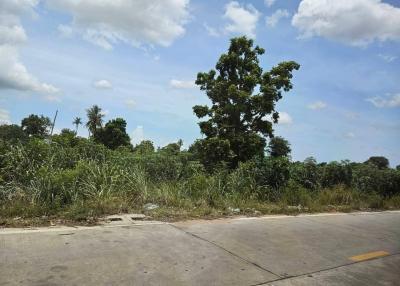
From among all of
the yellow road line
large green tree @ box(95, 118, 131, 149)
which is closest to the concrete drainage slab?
the yellow road line

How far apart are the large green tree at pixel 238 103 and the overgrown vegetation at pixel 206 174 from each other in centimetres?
5

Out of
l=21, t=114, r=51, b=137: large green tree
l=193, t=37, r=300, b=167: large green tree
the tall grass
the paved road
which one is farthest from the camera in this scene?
l=21, t=114, r=51, b=137: large green tree

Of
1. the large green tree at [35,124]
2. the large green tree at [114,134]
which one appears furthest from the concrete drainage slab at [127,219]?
the large green tree at [35,124]

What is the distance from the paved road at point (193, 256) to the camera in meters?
4.91

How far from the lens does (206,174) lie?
1279cm

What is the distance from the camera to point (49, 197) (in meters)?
8.06

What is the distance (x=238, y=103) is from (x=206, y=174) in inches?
314

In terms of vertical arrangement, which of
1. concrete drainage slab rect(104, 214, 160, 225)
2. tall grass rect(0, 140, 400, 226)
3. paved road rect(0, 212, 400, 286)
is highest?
tall grass rect(0, 140, 400, 226)

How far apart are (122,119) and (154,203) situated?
201ft

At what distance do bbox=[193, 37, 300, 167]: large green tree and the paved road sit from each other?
1130cm

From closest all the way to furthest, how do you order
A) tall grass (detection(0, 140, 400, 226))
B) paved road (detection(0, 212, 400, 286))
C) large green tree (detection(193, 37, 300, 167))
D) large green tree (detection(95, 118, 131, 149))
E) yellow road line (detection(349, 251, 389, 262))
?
paved road (detection(0, 212, 400, 286))
yellow road line (detection(349, 251, 389, 262))
tall grass (detection(0, 140, 400, 226))
large green tree (detection(193, 37, 300, 167))
large green tree (detection(95, 118, 131, 149))

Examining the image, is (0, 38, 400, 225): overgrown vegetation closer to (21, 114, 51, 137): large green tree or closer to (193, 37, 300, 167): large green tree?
(193, 37, 300, 167): large green tree

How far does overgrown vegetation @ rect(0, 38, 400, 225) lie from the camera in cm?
830

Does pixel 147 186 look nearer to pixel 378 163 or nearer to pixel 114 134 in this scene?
pixel 378 163
